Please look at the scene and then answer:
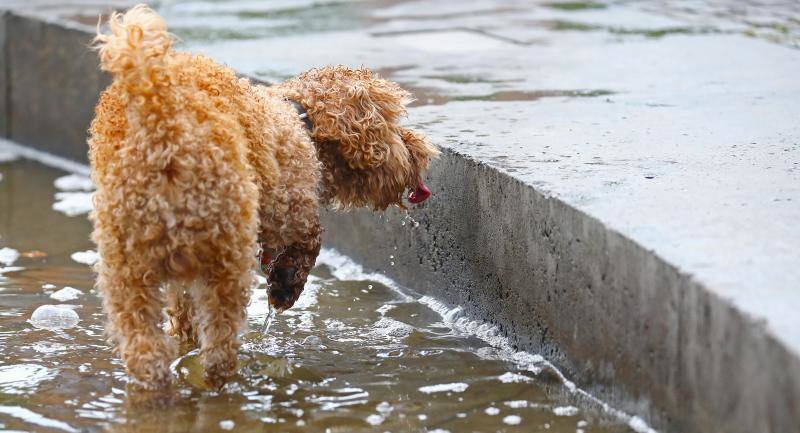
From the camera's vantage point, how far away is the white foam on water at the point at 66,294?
563 centimetres

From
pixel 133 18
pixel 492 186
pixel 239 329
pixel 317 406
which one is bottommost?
pixel 317 406

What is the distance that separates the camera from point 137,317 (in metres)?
4.00

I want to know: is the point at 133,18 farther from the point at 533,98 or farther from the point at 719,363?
the point at 533,98

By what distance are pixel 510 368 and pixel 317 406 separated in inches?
32.4

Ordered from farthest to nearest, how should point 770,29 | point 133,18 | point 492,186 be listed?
1. point 770,29
2. point 492,186
3. point 133,18

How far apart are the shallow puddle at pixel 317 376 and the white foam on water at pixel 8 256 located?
0.95 feet

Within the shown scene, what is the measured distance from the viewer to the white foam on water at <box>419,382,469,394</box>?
4.44m

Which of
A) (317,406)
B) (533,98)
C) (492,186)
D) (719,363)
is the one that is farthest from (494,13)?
(719,363)

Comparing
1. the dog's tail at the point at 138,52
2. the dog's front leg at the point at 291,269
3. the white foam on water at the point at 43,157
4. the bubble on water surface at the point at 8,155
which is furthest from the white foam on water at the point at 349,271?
the bubble on water surface at the point at 8,155

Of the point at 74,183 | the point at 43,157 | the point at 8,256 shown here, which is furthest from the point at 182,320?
the point at 43,157

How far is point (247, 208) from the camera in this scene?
12.9 ft

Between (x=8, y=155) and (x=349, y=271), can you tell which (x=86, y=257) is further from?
(x=8, y=155)

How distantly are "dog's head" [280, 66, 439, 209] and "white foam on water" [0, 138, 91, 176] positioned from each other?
419 cm

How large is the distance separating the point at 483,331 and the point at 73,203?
11.5 feet
